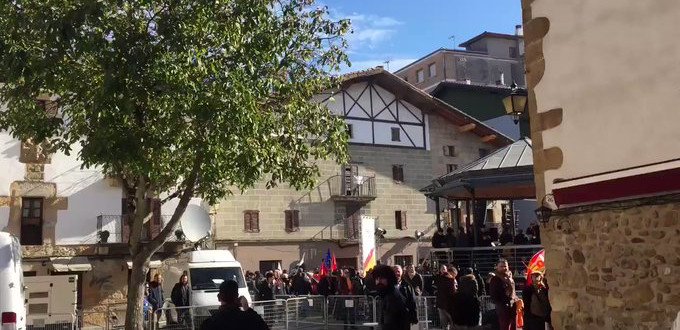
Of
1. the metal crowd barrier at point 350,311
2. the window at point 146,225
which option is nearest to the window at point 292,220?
the window at point 146,225

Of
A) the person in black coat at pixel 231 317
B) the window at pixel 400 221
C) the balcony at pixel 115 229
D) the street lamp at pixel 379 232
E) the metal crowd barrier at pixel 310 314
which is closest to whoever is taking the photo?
the person in black coat at pixel 231 317

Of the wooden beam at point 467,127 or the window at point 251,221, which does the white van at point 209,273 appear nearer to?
the window at point 251,221

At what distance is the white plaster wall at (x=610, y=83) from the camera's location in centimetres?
740

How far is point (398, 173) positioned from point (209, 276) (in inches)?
720

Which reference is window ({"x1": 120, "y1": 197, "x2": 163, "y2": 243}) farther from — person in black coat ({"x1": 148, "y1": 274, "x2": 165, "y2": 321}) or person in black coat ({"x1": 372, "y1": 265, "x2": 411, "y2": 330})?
person in black coat ({"x1": 372, "y1": 265, "x2": 411, "y2": 330})

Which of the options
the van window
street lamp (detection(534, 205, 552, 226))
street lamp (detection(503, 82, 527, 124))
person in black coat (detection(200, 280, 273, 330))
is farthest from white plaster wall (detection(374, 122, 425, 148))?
person in black coat (detection(200, 280, 273, 330))

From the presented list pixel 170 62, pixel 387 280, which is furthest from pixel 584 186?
pixel 170 62

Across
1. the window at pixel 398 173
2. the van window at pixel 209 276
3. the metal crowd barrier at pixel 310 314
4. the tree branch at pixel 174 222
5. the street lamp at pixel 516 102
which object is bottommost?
the metal crowd barrier at pixel 310 314

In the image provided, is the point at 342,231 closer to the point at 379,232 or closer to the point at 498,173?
the point at 379,232

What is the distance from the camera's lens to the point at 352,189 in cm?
3644

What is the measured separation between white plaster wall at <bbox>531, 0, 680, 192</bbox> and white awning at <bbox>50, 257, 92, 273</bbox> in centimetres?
2177

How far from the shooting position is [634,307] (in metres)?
7.67

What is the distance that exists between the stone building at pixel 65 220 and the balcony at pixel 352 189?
33.9 ft

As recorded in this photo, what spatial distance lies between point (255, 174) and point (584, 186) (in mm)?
7576
